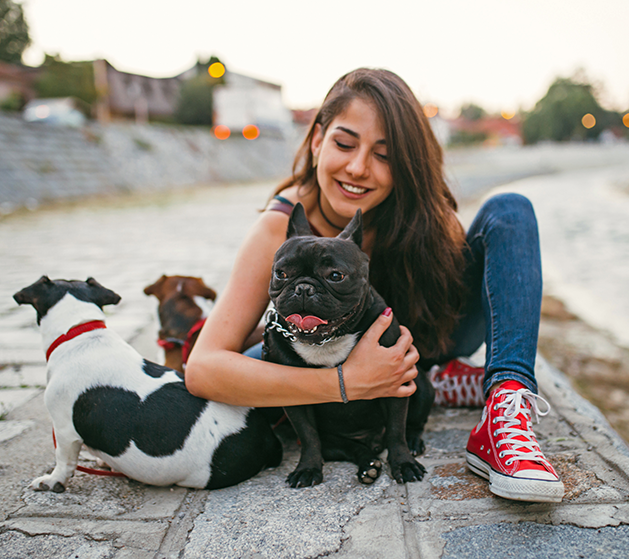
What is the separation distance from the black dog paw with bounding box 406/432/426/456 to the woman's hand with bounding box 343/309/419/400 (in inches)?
12.3

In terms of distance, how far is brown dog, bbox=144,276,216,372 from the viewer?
273cm

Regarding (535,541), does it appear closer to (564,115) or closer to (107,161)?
(107,161)

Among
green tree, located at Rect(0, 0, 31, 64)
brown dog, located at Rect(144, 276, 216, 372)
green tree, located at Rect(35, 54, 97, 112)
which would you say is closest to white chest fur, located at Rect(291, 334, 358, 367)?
brown dog, located at Rect(144, 276, 216, 372)

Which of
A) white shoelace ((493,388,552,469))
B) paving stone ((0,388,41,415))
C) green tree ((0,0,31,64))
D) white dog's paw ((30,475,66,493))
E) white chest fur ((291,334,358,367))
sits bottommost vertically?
paving stone ((0,388,41,415))

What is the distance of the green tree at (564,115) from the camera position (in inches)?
2869

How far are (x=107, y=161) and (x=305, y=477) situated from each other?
1926cm

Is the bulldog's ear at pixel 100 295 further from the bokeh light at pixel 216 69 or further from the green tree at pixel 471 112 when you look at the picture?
the green tree at pixel 471 112

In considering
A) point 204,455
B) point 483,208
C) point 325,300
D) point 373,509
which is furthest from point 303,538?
point 483,208

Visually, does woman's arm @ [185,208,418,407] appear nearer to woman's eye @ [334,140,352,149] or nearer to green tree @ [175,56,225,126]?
woman's eye @ [334,140,352,149]

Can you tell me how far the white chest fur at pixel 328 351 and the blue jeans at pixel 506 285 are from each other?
20.5 inches

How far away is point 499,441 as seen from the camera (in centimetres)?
189

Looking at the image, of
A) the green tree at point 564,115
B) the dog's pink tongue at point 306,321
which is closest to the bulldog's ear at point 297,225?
the dog's pink tongue at point 306,321

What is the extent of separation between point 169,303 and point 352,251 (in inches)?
54.3

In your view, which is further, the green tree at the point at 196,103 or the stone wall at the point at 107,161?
the green tree at the point at 196,103
